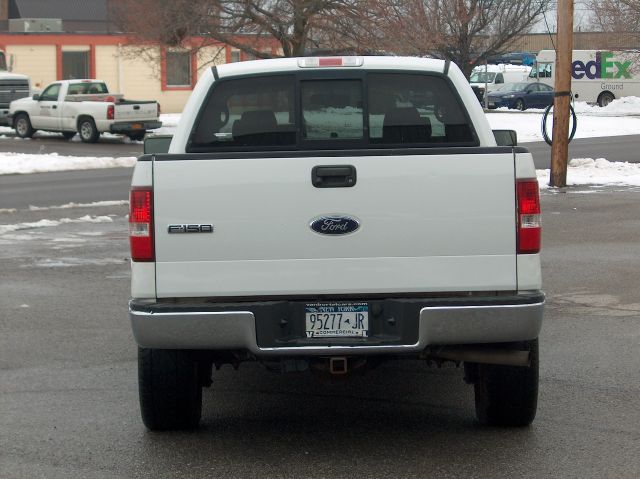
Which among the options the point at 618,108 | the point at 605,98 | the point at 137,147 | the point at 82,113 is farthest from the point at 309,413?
the point at 605,98

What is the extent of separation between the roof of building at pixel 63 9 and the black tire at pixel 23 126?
18.7 m

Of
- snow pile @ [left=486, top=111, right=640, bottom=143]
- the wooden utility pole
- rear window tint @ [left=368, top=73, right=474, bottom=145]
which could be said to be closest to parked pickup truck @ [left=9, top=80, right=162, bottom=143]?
snow pile @ [left=486, top=111, right=640, bottom=143]

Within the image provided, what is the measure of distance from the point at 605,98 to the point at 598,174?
37.7 metres

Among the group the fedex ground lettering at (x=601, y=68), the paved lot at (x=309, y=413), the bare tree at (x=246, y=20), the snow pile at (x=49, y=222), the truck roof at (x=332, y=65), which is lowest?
the snow pile at (x=49, y=222)

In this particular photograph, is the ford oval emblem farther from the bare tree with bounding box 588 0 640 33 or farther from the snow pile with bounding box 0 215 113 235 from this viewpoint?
the bare tree with bounding box 588 0 640 33

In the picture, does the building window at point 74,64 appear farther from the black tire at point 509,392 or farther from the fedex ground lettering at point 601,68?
the black tire at point 509,392

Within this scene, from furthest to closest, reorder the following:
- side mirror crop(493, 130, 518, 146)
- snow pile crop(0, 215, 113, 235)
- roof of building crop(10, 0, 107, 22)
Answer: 1. roof of building crop(10, 0, 107, 22)
2. snow pile crop(0, 215, 113, 235)
3. side mirror crop(493, 130, 518, 146)

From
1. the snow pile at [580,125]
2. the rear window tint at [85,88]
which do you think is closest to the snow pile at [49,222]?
the rear window tint at [85,88]

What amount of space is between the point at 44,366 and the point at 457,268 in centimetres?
349

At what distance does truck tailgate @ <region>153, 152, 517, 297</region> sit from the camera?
5.59m

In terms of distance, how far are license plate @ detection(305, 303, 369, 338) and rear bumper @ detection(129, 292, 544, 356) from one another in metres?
0.04

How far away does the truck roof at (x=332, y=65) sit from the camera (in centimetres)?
650

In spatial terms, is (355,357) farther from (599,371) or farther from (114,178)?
(114,178)

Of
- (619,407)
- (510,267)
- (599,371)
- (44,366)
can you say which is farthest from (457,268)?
(44,366)
